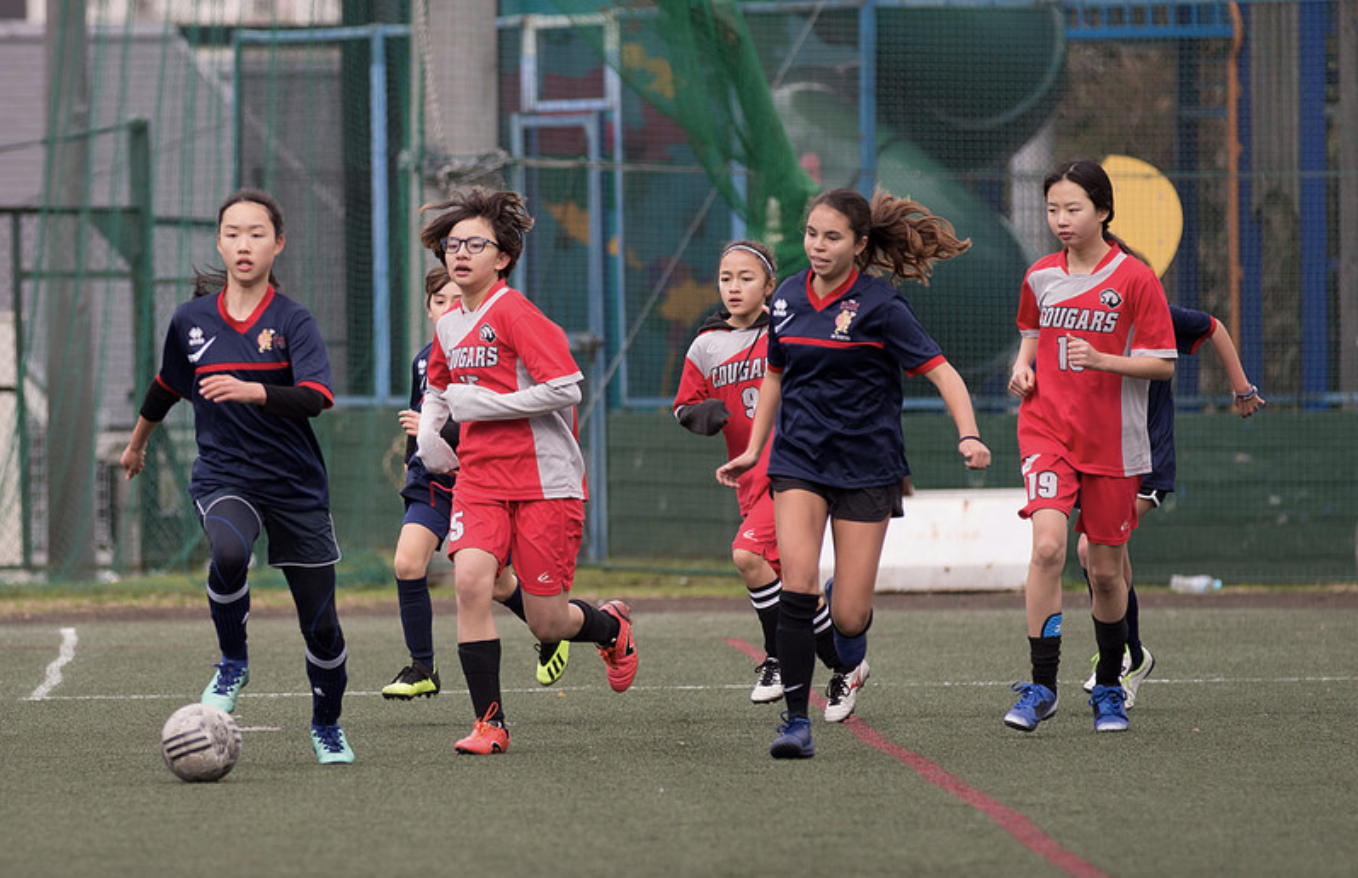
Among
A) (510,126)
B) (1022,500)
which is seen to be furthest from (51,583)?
(1022,500)

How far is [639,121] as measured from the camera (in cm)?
1605

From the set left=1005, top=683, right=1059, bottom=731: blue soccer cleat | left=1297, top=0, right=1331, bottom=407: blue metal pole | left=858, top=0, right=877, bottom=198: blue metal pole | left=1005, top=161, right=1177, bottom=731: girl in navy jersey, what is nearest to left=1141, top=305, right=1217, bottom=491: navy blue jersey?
left=1005, top=161, right=1177, bottom=731: girl in navy jersey

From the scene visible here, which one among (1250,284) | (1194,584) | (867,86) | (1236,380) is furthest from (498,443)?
(1250,284)

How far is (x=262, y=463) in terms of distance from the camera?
6.38 metres

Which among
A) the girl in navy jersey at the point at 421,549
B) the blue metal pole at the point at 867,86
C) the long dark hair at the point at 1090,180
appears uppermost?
the blue metal pole at the point at 867,86

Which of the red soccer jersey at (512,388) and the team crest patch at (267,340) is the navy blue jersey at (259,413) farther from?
the red soccer jersey at (512,388)

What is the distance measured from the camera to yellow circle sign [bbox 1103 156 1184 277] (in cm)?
1453

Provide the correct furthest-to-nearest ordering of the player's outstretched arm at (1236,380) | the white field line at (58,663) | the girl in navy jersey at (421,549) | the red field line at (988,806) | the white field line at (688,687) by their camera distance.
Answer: the white field line at (58,663)
the white field line at (688,687)
the girl in navy jersey at (421,549)
the player's outstretched arm at (1236,380)
the red field line at (988,806)

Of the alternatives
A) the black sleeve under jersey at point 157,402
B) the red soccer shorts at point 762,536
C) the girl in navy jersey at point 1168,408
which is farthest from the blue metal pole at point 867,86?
the black sleeve under jersey at point 157,402

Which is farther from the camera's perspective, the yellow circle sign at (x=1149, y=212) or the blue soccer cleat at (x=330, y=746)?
the yellow circle sign at (x=1149, y=212)

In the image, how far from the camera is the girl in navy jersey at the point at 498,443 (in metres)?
6.58

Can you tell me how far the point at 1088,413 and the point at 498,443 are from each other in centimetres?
224

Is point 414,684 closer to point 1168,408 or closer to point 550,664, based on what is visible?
point 550,664

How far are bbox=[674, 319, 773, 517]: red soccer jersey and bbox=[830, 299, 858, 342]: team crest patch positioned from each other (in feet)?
4.68
